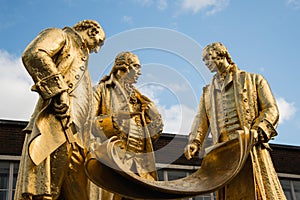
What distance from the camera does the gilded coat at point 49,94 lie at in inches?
237

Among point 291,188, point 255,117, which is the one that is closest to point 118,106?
point 255,117

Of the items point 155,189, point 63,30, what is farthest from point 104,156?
point 63,30

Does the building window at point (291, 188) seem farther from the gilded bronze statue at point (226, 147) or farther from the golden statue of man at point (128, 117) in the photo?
the golden statue of man at point (128, 117)

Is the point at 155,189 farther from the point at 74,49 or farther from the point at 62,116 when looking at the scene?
the point at 74,49

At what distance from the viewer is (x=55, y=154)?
6.29m

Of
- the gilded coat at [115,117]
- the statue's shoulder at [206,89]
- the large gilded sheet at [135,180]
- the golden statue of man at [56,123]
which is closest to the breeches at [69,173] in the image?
the golden statue of man at [56,123]

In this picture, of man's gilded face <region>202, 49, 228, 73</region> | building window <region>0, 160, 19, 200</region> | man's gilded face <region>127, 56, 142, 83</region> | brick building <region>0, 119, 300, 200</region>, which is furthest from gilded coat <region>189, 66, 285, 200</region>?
building window <region>0, 160, 19, 200</region>

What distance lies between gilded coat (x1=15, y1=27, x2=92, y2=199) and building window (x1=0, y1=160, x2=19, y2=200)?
11.3 meters

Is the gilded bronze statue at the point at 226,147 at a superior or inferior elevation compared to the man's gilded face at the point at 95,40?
inferior

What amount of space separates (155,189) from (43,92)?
5.23ft

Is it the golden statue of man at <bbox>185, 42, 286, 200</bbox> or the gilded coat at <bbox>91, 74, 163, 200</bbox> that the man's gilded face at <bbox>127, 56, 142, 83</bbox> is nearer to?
the gilded coat at <bbox>91, 74, 163, 200</bbox>

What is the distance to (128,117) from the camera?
24.2 feet

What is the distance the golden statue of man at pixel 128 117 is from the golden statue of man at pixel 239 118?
0.68 metres

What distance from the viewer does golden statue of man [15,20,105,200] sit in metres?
6.02
